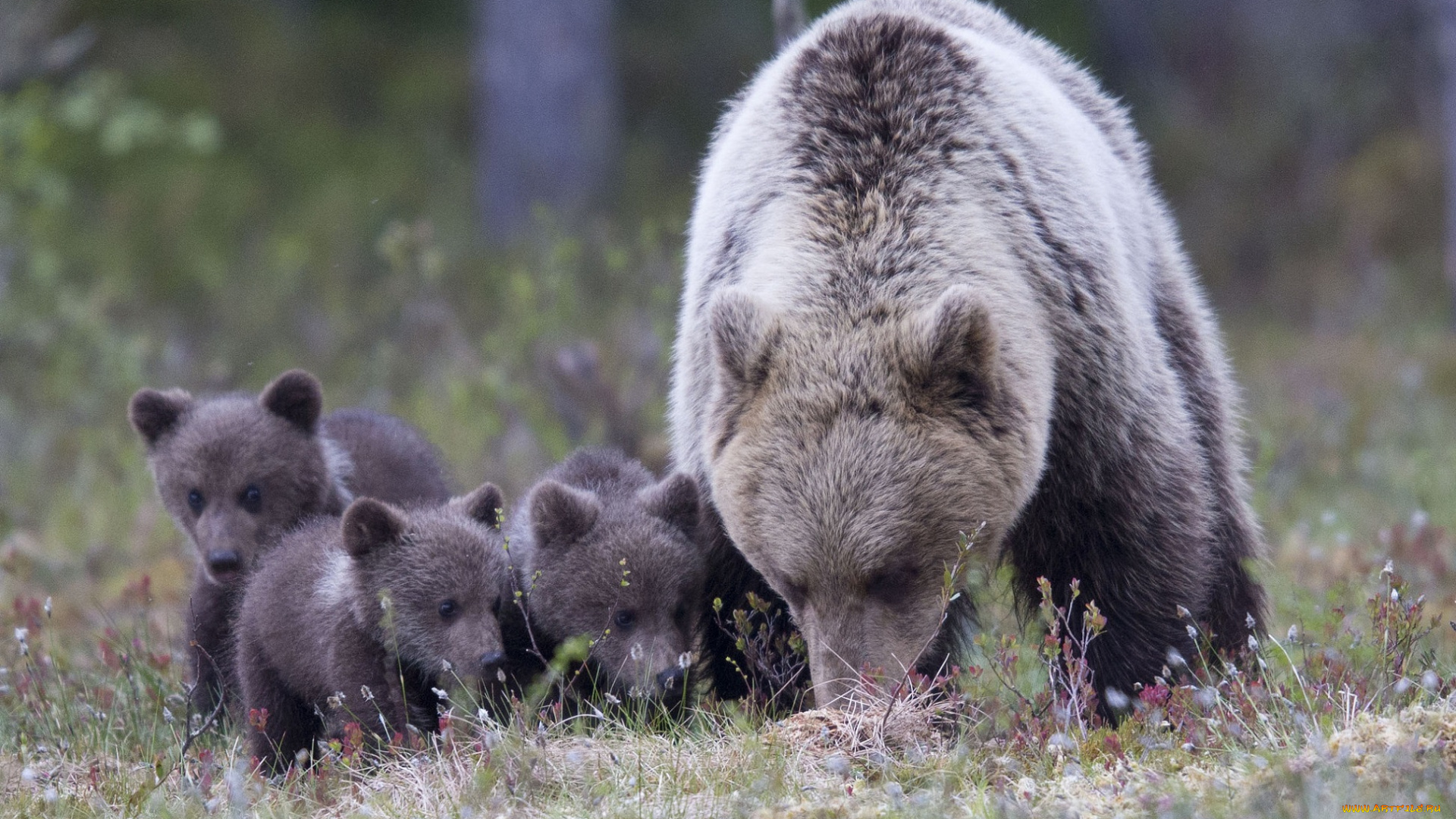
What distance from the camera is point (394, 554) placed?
484 centimetres

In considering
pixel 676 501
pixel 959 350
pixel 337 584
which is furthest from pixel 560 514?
pixel 959 350

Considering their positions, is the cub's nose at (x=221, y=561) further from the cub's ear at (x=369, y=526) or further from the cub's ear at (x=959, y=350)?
the cub's ear at (x=959, y=350)

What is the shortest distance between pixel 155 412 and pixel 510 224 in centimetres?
1127

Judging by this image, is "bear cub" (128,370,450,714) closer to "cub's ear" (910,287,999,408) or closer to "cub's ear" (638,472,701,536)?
"cub's ear" (638,472,701,536)

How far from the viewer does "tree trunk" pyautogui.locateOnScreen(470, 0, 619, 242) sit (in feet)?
51.8

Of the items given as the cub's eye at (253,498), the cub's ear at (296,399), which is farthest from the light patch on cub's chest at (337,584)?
the cub's ear at (296,399)

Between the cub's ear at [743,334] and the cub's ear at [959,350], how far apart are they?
1.47ft

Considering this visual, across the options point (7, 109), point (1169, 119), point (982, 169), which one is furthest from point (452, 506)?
point (1169, 119)

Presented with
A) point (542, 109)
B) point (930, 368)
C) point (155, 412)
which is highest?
point (930, 368)

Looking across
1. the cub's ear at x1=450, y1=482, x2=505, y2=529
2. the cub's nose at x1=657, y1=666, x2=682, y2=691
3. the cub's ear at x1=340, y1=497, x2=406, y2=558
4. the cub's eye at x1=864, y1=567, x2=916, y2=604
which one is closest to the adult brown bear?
the cub's eye at x1=864, y1=567, x2=916, y2=604

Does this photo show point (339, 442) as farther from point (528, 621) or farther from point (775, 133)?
point (775, 133)

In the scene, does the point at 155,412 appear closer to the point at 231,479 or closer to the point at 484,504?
the point at 231,479

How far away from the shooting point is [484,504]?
5188 millimetres

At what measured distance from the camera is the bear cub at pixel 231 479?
5.46 m
